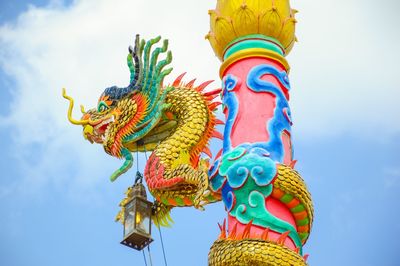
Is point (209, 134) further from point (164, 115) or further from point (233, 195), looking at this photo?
point (233, 195)

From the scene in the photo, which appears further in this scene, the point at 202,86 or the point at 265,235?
the point at 202,86

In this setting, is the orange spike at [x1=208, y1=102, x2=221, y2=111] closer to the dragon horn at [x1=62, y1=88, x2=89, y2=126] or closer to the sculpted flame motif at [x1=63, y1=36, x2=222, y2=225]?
the sculpted flame motif at [x1=63, y1=36, x2=222, y2=225]

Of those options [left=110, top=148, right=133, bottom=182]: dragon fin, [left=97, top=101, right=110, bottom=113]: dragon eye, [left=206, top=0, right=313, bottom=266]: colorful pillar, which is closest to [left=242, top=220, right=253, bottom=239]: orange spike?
[left=206, top=0, right=313, bottom=266]: colorful pillar

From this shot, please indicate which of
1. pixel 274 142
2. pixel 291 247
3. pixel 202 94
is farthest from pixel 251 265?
pixel 202 94

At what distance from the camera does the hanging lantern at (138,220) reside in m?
9.55

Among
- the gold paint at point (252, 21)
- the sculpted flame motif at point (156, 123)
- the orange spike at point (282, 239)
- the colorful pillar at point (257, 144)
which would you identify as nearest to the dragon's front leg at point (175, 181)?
the sculpted flame motif at point (156, 123)

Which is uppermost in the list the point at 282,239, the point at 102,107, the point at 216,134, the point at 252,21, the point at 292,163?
the point at 252,21

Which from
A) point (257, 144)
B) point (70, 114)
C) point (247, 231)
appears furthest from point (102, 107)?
point (247, 231)

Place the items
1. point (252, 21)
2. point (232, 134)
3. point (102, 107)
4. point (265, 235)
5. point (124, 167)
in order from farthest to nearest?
point (102, 107)
point (124, 167)
point (252, 21)
point (232, 134)
point (265, 235)

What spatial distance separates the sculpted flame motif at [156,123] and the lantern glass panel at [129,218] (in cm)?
24

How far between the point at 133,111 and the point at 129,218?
136 cm

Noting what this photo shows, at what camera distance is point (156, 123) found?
10.4 m

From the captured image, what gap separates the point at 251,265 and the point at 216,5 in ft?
10.5

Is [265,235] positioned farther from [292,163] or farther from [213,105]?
[213,105]
